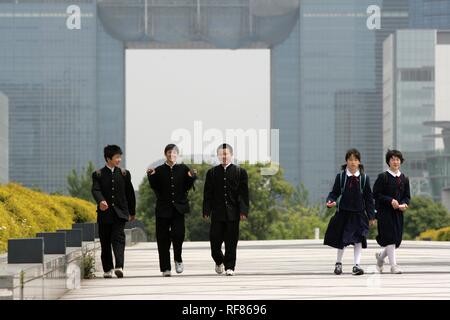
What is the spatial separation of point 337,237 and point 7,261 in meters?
5.91

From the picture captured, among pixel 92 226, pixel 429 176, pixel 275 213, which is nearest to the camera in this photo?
pixel 92 226

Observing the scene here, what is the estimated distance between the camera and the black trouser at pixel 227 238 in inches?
632

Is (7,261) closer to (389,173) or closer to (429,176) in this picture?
(389,173)

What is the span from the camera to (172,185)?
15.9 meters

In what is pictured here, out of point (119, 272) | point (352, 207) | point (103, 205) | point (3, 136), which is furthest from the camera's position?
point (3, 136)

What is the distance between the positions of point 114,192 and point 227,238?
5.47 feet

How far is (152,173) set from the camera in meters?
15.8

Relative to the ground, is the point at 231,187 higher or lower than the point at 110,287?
higher

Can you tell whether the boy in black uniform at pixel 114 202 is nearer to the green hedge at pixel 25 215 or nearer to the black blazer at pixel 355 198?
the green hedge at pixel 25 215

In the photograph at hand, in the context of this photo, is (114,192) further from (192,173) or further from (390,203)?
(390,203)

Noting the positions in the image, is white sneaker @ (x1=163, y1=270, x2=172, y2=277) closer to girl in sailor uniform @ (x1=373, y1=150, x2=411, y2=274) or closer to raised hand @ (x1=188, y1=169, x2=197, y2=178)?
raised hand @ (x1=188, y1=169, x2=197, y2=178)

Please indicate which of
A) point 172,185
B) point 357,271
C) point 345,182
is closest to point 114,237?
point 172,185
